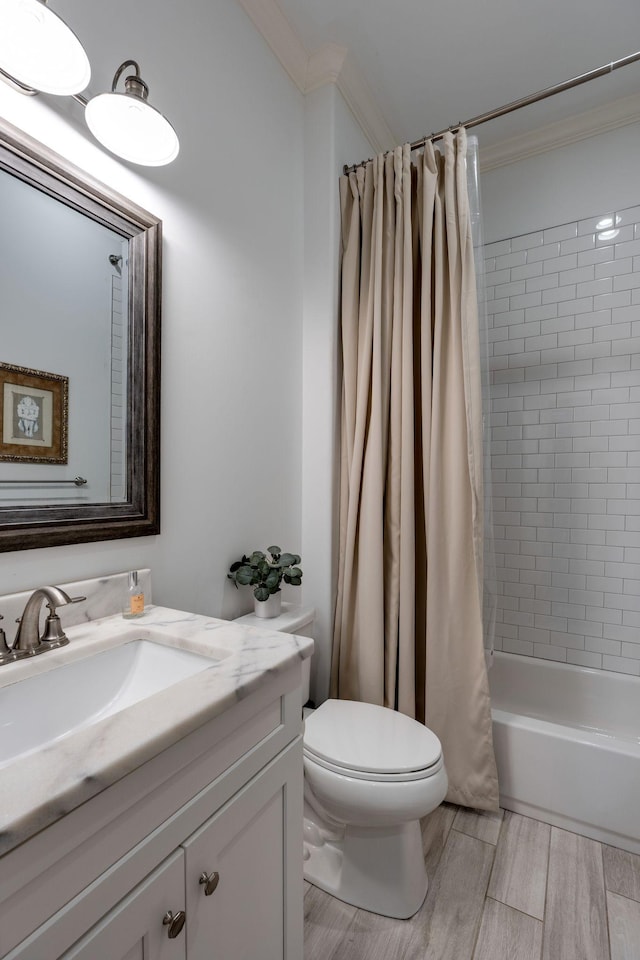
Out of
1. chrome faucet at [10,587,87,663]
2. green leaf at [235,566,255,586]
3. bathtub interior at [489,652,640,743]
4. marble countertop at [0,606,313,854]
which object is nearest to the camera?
marble countertop at [0,606,313,854]

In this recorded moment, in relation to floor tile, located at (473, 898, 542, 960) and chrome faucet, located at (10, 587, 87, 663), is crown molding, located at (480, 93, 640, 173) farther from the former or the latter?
floor tile, located at (473, 898, 542, 960)

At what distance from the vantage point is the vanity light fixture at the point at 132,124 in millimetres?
997

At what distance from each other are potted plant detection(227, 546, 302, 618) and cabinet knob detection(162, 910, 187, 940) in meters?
0.84

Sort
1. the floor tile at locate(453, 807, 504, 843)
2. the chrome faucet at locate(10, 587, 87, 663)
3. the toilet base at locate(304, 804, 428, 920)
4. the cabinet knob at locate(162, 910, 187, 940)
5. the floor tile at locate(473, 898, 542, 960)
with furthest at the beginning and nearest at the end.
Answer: the floor tile at locate(453, 807, 504, 843), the toilet base at locate(304, 804, 428, 920), the floor tile at locate(473, 898, 542, 960), the chrome faucet at locate(10, 587, 87, 663), the cabinet knob at locate(162, 910, 187, 940)

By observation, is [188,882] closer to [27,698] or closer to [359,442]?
[27,698]

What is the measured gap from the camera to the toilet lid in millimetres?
1201

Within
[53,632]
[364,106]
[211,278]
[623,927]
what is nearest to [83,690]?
[53,632]

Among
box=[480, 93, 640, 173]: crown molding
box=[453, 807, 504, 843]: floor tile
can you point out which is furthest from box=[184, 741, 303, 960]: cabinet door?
box=[480, 93, 640, 173]: crown molding

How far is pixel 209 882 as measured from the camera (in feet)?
2.25

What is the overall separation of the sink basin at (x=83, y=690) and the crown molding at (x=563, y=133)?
2679 millimetres

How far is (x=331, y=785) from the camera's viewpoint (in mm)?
1200

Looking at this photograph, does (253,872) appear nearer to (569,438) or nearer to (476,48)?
(569,438)

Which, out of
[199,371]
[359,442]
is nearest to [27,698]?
[199,371]

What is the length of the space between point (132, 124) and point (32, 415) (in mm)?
706
